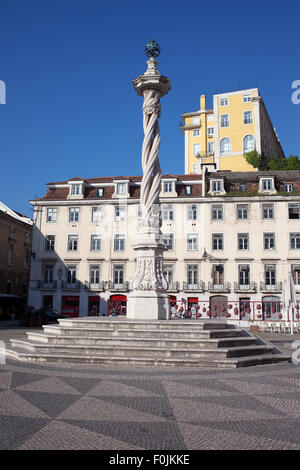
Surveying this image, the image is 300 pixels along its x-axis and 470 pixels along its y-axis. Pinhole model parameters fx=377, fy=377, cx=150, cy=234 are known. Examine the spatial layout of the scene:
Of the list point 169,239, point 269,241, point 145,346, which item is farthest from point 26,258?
point 145,346

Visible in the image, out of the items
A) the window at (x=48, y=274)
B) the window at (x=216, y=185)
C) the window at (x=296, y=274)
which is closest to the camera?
the window at (x=296, y=274)

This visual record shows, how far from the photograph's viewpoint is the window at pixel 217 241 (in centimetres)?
3503

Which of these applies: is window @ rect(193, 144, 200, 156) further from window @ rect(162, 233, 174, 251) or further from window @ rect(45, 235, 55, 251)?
window @ rect(45, 235, 55, 251)

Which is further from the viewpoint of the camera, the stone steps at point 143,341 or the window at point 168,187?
the window at point 168,187

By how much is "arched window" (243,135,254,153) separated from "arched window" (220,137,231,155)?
2159mm

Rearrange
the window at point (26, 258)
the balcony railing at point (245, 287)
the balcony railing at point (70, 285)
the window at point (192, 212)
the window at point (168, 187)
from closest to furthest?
1. the balcony railing at point (245, 287)
2. the window at point (192, 212)
3. the balcony railing at point (70, 285)
4. the window at point (168, 187)
5. the window at point (26, 258)

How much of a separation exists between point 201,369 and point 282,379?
1903 mm

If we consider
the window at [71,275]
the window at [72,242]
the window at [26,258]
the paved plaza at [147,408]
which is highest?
the window at [72,242]

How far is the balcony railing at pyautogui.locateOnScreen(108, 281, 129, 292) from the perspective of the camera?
116 ft

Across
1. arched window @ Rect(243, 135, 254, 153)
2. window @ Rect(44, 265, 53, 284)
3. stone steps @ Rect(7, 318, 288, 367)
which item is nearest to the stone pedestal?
stone steps @ Rect(7, 318, 288, 367)

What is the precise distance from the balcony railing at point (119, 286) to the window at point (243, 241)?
11094mm

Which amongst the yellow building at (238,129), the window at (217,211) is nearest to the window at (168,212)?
the window at (217,211)

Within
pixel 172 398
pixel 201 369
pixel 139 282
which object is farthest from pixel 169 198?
pixel 172 398

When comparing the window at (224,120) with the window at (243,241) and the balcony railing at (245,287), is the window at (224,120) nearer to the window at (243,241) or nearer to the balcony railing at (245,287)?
the window at (243,241)
